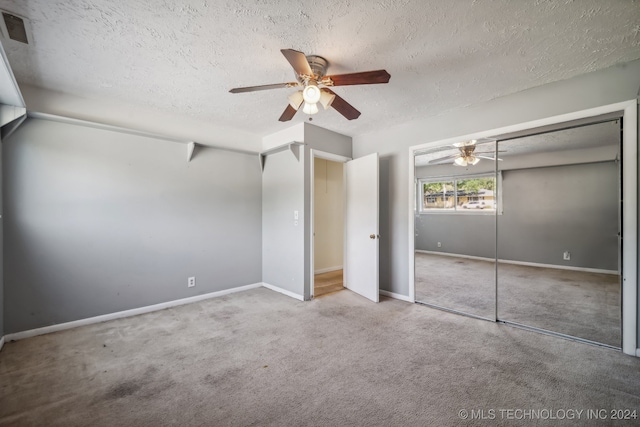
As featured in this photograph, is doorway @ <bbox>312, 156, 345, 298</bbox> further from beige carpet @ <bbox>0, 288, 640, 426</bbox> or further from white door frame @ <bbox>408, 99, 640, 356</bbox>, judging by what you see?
white door frame @ <bbox>408, 99, 640, 356</bbox>

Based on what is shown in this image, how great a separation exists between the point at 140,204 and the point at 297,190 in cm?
198

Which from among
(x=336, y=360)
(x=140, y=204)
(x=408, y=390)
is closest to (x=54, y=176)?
(x=140, y=204)

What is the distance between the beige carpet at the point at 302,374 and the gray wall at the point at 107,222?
40 centimetres

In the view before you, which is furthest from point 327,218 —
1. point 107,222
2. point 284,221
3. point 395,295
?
point 107,222

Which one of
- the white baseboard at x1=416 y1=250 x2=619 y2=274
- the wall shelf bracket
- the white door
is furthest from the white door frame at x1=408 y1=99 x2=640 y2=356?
the wall shelf bracket

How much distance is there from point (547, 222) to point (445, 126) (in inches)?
94.1

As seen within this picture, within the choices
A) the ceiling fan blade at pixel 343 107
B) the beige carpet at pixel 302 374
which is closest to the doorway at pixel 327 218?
the beige carpet at pixel 302 374

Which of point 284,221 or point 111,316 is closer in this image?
point 111,316

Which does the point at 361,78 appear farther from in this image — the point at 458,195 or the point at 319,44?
the point at 458,195

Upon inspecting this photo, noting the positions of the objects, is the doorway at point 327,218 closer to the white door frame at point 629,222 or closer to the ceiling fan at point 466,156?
the ceiling fan at point 466,156

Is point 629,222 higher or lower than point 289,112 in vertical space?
lower

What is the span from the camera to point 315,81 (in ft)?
6.60

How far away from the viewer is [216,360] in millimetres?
2203

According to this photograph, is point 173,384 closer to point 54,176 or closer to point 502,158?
point 54,176
